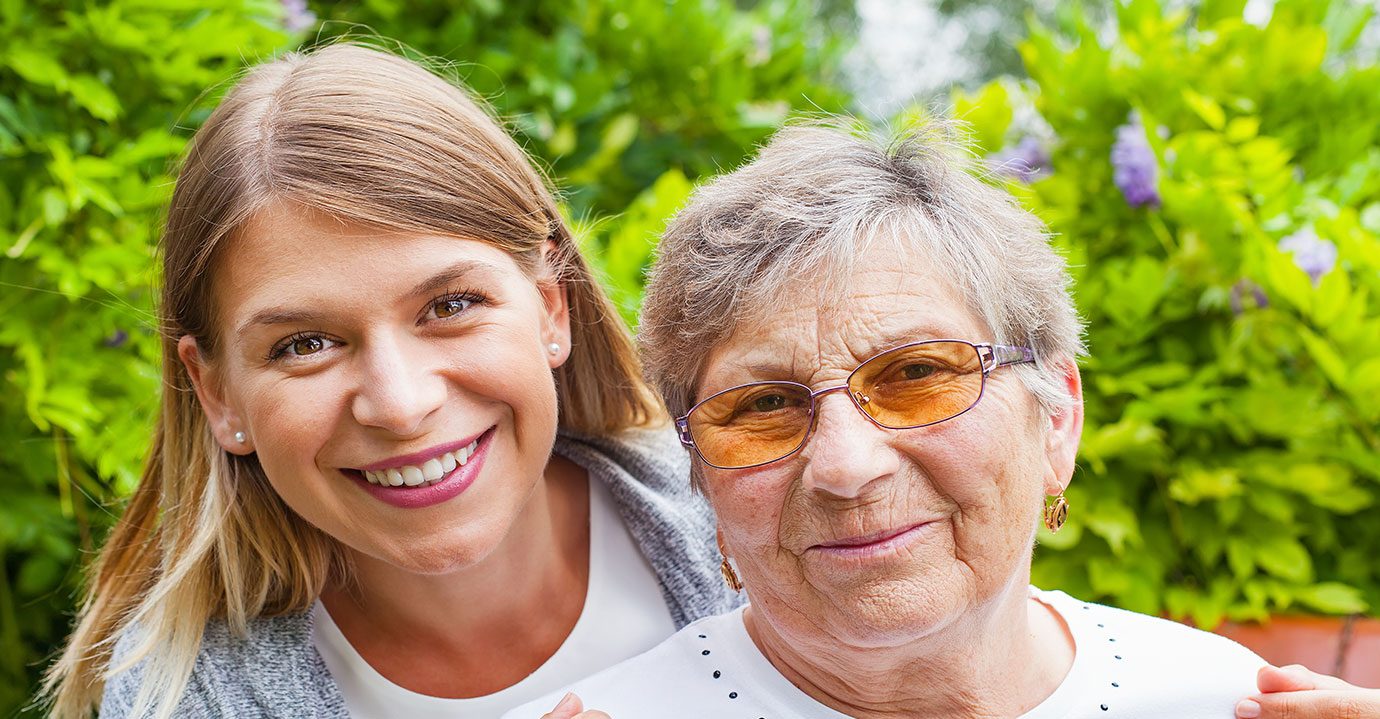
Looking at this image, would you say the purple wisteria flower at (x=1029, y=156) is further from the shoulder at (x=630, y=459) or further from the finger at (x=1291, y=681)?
the finger at (x=1291, y=681)

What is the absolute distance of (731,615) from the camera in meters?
2.13

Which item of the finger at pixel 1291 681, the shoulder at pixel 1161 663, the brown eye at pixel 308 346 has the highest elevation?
the brown eye at pixel 308 346

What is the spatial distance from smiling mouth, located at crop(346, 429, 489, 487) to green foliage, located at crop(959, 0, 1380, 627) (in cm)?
138

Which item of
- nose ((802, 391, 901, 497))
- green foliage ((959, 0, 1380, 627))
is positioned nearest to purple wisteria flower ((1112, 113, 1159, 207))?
green foliage ((959, 0, 1380, 627))

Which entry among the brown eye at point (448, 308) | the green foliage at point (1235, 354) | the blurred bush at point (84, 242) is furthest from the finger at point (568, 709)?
the green foliage at point (1235, 354)

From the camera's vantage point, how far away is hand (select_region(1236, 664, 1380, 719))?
1800 millimetres

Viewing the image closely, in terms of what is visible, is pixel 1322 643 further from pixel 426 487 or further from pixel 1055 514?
pixel 426 487

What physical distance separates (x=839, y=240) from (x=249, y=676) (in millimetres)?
1381

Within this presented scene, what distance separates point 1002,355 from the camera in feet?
5.79

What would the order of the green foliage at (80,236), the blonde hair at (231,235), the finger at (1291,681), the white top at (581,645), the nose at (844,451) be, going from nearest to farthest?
the nose at (844,451) → the finger at (1291,681) → the blonde hair at (231,235) → the white top at (581,645) → the green foliage at (80,236)

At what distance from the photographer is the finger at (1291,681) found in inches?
73.7

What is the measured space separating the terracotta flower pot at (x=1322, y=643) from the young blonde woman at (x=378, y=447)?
119 centimetres

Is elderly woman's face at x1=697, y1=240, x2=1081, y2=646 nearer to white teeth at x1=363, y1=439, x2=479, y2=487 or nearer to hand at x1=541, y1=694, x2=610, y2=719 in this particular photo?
hand at x1=541, y1=694, x2=610, y2=719

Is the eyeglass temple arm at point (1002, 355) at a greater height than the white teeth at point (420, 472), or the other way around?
the eyeglass temple arm at point (1002, 355)
